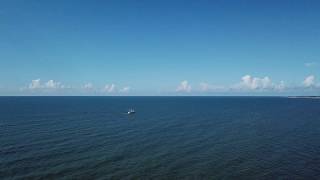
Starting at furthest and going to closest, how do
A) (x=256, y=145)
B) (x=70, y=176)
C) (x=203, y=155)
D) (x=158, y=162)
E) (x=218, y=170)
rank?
(x=256, y=145)
(x=203, y=155)
(x=158, y=162)
(x=218, y=170)
(x=70, y=176)

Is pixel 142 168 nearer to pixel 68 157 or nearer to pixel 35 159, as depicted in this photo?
pixel 68 157

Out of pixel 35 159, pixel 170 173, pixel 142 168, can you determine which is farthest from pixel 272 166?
pixel 35 159

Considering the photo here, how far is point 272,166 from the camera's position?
162 ft

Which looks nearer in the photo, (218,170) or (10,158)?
(218,170)

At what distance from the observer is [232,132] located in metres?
85.5

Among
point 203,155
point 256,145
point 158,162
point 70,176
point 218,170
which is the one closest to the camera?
point 70,176

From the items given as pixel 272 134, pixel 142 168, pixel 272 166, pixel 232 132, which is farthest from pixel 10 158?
pixel 272 134

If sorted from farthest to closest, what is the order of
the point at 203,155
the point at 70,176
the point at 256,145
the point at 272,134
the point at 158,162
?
the point at 272,134 < the point at 256,145 < the point at 203,155 < the point at 158,162 < the point at 70,176

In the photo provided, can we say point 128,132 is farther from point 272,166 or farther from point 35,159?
point 272,166

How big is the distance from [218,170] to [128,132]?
135ft

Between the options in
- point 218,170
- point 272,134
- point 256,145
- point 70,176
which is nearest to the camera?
point 70,176

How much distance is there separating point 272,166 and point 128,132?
144 ft

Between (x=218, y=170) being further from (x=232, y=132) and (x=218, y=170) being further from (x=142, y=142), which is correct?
(x=232, y=132)

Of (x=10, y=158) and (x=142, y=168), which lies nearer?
(x=142, y=168)
